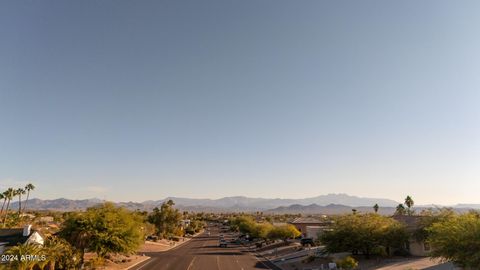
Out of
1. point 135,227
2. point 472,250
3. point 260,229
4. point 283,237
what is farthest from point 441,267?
point 260,229

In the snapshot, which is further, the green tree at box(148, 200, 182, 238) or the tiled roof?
the green tree at box(148, 200, 182, 238)

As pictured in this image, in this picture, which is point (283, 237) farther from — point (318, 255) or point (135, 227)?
point (135, 227)

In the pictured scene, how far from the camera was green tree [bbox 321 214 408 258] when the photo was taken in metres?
47.5

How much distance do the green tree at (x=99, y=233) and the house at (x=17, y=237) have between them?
599cm

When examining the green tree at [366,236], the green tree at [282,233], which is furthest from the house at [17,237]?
the green tree at [282,233]

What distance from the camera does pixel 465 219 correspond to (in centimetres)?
2864

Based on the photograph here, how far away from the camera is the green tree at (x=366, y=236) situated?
4747 centimetres

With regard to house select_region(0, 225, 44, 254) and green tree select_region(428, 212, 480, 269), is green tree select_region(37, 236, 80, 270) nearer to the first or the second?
house select_region(0, 225, 44, 254)

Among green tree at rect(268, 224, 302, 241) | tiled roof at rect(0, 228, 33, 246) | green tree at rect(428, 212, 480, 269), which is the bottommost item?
green tree at rect(268, 224, 302, 241)

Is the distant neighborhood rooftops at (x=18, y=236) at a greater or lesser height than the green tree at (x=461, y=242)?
lesser

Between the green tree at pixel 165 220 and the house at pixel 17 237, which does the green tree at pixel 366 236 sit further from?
the green tree at pixel 165 220

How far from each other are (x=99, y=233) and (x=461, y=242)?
3494 cm

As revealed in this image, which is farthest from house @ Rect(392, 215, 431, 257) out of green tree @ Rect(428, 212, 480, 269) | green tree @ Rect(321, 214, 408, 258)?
green tree @ Rect(428, 212, 480, 269)

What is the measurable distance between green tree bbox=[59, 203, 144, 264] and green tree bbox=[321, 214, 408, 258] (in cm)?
2450
